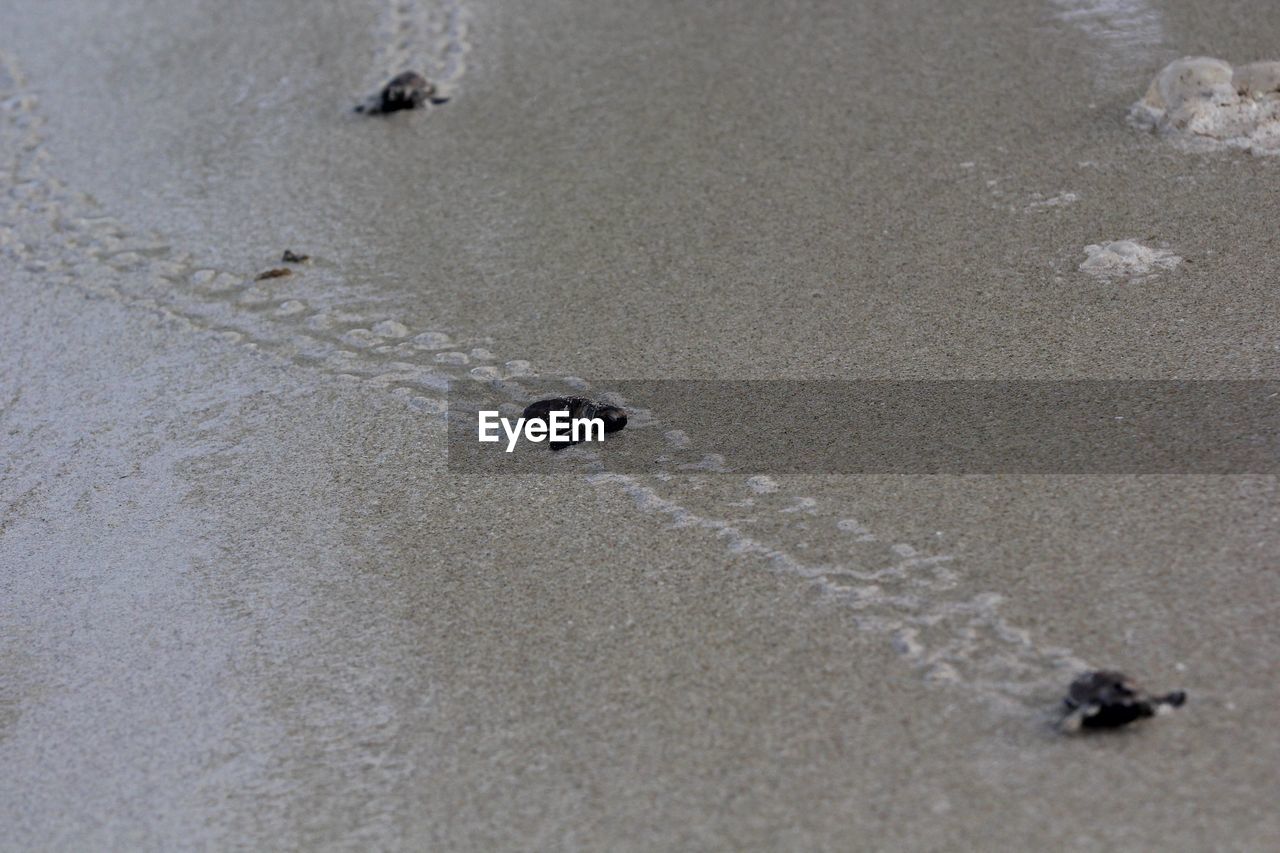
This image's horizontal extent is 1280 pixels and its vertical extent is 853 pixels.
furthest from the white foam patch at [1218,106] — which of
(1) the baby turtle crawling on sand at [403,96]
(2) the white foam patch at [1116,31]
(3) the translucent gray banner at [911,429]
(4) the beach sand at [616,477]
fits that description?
(1) the baby turtle crawling on sand at [403,96]

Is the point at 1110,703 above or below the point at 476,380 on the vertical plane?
below

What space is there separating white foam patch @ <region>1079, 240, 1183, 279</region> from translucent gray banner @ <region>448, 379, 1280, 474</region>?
471mm

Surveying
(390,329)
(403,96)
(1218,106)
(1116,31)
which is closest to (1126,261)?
(1218,106)

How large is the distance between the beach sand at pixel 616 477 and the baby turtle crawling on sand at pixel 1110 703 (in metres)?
0.03

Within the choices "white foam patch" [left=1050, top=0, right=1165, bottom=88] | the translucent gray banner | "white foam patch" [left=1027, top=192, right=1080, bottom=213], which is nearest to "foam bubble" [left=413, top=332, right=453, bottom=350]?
the translucent gray banner

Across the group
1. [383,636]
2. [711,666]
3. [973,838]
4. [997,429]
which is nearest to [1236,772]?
[973,838]

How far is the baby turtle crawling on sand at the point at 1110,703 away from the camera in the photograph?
181 cm

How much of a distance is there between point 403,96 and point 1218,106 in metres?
2.38

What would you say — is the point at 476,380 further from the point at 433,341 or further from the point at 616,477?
the point at 616,477

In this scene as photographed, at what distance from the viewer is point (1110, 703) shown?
1810mm

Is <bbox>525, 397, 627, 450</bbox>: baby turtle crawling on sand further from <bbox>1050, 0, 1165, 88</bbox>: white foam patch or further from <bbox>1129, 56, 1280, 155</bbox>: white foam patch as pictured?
<bbox>1050, 0, 1165, 88</bbox>: white foam patch

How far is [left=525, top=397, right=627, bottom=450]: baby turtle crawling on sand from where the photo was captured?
8.98 feet

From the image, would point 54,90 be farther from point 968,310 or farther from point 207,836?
point 207,836

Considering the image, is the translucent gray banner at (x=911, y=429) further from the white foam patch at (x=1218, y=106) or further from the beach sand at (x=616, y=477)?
the white foam patch at (x=1218, y=106)
